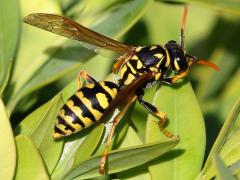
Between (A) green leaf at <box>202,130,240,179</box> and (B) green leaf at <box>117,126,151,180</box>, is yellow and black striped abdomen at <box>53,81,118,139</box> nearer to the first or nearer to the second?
(B) green leaf at <box>117,126,151,180</box>

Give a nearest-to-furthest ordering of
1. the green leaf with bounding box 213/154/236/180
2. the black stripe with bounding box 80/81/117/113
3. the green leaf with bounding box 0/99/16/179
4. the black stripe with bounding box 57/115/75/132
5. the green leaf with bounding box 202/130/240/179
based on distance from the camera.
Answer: the green leaf with bounding box 213/154/236/180
the green leaf with bounding box 0/99/16/179
the green leaf with bounding box 202/130/240/179
the black stripe with bounding box 57/115/75/132
the black stripe with bounding box 80/81/117/113

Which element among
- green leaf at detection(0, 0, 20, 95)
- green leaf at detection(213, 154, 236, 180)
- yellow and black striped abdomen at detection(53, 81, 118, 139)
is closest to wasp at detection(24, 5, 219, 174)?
yellow and black striped abdomen at detection(53, 81, 118, 139)

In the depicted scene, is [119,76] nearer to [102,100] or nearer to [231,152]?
[102,100]

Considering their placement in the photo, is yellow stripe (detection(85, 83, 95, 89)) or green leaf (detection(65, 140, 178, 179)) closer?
green leaf (detection(65, 140, 178, 179))

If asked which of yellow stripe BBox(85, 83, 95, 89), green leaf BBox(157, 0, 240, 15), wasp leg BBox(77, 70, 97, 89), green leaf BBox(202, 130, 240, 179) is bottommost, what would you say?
green leaf BBox(202, 130, 240, 179)

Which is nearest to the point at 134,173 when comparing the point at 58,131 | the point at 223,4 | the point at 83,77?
the point at 58,131

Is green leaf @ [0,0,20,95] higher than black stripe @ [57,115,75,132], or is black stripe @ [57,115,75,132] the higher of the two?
green leaf @ [0,0,20,95]

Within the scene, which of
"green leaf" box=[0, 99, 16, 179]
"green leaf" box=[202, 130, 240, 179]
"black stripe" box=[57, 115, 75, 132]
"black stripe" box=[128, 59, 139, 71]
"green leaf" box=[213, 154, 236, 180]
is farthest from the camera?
"black stripe" box=[128, 59, 139, 71]

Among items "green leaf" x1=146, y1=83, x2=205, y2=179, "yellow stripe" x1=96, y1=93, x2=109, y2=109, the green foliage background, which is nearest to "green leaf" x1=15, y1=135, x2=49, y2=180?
the green foliage background
